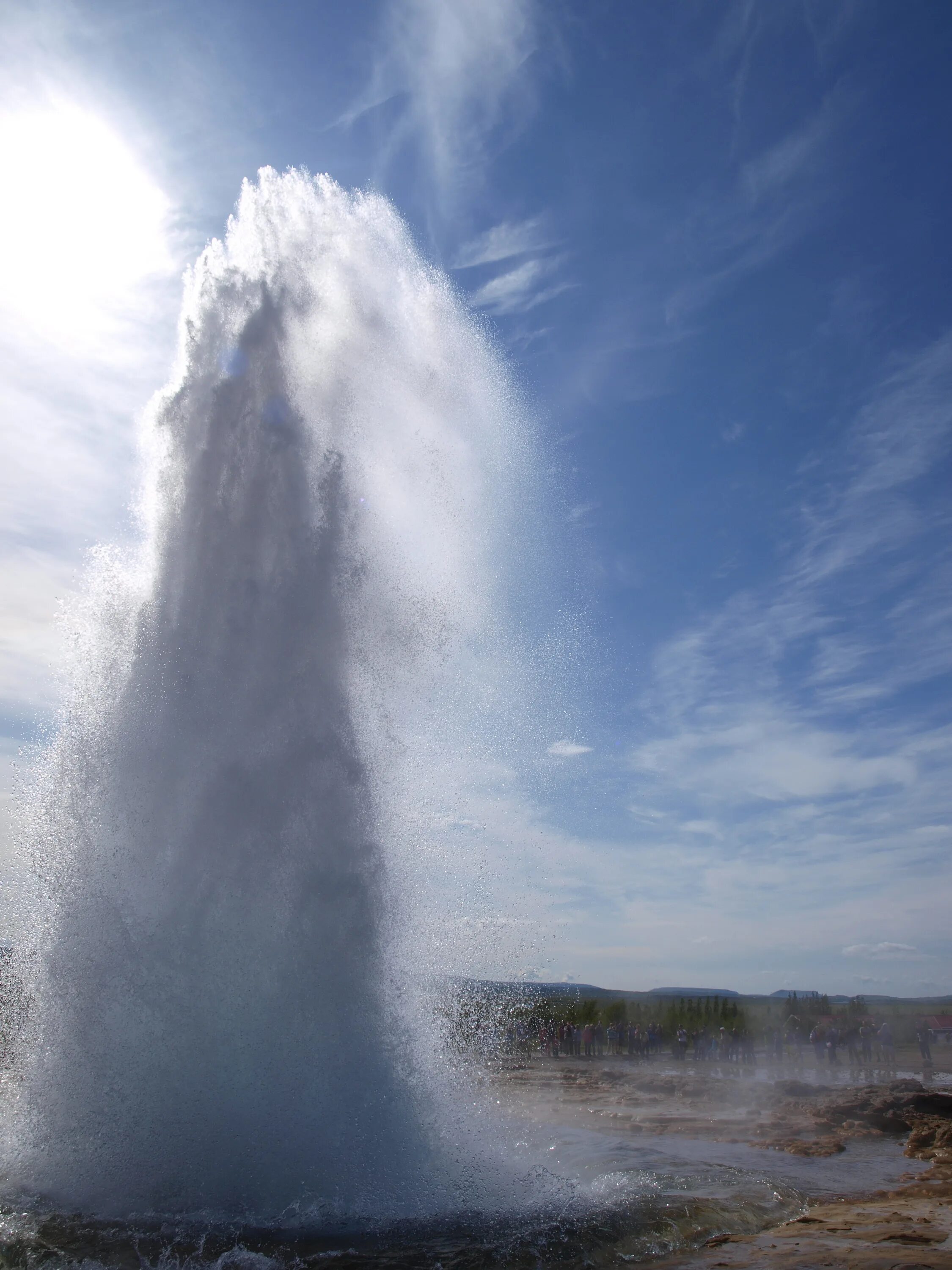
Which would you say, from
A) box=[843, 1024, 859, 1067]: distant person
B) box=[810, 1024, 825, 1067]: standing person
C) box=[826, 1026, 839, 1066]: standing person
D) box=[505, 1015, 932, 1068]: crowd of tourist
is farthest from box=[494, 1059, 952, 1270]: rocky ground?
box=[810, 1024, 825, 1067]: standing person

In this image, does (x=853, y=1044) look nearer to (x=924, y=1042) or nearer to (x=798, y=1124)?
(x=924, y=1042)

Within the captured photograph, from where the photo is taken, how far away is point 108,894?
942 cm

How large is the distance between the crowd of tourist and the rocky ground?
137cm

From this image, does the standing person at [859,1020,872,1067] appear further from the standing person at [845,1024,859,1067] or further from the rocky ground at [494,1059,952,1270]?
the rocky ground at [494,1059,952,1270]

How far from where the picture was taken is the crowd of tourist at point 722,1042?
22531 mm

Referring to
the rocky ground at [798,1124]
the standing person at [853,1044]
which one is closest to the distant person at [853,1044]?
the standing person at [853,1044]

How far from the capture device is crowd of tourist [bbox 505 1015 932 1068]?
22531 millimetres

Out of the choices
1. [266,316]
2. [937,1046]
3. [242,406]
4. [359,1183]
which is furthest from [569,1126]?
[937,1046]

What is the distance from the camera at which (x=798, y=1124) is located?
13.8 m

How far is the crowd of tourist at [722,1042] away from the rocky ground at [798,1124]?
4.48ft

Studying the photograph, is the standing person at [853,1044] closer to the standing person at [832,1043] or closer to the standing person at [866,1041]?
the standing person at [866,1041]

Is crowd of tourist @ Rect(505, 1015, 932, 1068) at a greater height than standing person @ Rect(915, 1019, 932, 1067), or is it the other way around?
standing person @ Rect(915, 1019, 932, 1067)

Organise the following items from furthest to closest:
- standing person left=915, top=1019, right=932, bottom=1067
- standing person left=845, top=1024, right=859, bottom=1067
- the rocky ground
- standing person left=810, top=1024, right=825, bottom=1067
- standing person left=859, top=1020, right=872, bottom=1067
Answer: standing person left=810, top=1024, right=825, bottom=1067, standing person left=859, top=1020, right=872, bottom=1067, standing person left=845, top=1024, right=859, bottom=1067, standing person left=915, top=1019, right=932, bottom=1067, the rocky ground

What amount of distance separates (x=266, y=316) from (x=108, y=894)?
8.81 metres
